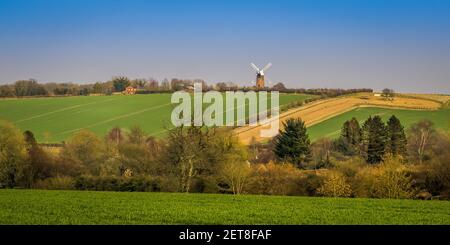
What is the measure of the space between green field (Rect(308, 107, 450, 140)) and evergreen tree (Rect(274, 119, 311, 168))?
8.56m

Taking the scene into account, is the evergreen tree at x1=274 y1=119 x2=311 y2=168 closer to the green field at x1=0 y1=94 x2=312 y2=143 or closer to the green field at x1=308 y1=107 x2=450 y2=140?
the green field at x1=308 y1=107 x2=450 y2=140

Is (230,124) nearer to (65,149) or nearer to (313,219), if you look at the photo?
(65,149)

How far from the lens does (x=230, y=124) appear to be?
8881cm

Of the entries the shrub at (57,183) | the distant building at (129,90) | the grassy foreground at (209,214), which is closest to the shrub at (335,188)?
the grassy foreground at (209,214)

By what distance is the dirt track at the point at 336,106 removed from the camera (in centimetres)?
9081

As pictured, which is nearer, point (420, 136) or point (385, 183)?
point (385, 183)

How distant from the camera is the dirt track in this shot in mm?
90812

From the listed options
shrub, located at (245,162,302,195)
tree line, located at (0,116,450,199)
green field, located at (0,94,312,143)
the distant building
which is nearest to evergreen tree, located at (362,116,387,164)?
tree line, located at (0,116,450,199)

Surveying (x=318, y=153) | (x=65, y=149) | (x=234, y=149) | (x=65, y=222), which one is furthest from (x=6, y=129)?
(x=65, y=222)

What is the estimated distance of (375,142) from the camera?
77062 millimetres

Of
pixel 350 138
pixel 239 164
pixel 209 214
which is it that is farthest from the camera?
pixel 350 138

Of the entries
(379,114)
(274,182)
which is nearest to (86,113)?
(379,114)

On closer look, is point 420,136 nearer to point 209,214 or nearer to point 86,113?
point 86,113

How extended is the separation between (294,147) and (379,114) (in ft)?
66.8
